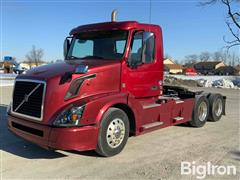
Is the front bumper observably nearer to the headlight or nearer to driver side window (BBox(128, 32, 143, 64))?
the headlight

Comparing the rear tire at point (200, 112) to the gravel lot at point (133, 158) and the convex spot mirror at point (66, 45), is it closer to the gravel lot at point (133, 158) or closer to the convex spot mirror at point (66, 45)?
the gravel lot at point (133, 158)

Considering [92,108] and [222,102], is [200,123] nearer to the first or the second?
[222,102]

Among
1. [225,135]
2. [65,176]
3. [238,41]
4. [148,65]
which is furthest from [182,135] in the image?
[238,41]

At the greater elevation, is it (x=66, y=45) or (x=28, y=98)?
(x=66, y=45)

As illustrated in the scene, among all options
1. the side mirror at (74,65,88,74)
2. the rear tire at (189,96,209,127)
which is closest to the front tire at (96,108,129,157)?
the side mirror at (74,65,88,74)

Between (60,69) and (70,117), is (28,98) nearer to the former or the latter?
(60,69)

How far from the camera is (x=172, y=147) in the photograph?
6703 mm

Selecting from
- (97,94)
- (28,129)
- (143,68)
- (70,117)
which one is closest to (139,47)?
(143,68)

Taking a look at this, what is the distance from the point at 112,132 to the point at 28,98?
1728mm

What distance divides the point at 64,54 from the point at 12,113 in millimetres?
2026

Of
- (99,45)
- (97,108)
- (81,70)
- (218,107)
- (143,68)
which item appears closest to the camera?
(97,108)

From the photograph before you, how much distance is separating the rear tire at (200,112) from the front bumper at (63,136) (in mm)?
4136

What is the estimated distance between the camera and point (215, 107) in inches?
392

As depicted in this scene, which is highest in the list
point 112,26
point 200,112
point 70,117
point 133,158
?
point 112,26
